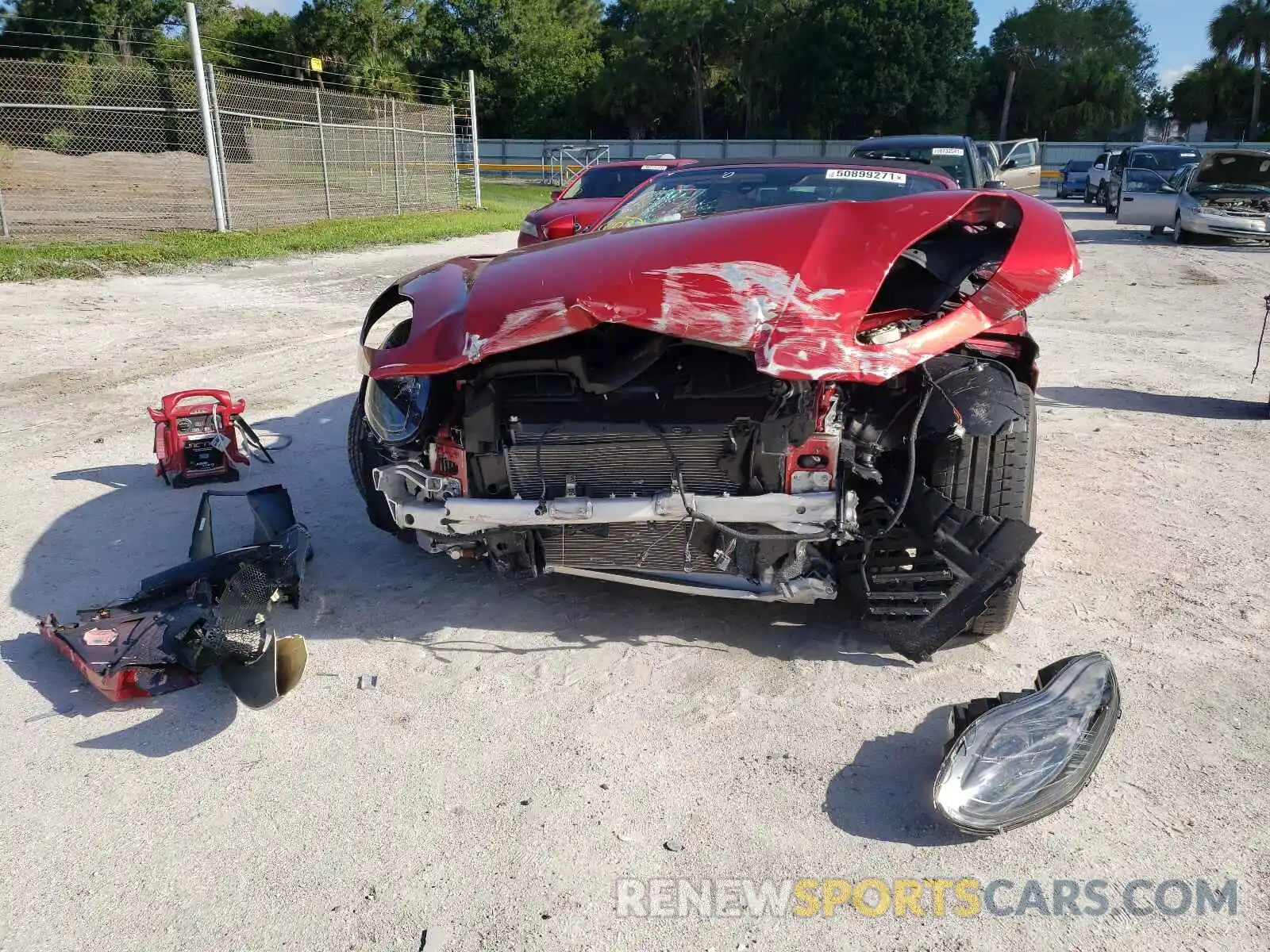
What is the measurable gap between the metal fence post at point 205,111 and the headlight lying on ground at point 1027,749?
1470 cm

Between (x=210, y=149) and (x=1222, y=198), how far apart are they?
16.2 metres

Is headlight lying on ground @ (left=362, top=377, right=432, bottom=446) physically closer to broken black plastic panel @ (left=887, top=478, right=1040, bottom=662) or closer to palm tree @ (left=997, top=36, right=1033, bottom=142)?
broken black plastic panel @ (left=887, top=478, right=1040, bottom=662)

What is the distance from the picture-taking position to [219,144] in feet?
46.9

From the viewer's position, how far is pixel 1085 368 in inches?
286

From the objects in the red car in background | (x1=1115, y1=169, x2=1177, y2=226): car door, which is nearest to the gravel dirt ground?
the red car in background

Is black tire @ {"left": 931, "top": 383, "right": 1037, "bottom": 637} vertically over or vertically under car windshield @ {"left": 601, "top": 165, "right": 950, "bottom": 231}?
under

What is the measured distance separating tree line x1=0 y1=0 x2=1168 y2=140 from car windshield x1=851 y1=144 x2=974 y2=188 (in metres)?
38.7

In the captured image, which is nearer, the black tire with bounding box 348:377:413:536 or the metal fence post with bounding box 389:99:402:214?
the black tire with bounding box 348:377:413:536

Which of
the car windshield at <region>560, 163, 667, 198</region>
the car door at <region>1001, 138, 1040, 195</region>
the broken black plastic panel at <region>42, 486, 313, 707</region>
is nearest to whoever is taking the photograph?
the broken black plastic panel at <region>42, 486, 313, 707</region>

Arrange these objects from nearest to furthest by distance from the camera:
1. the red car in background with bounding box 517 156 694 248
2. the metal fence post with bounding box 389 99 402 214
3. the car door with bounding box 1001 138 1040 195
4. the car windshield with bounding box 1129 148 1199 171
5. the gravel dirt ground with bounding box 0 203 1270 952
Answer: the gravel dirt ground with bounding box 0 203 1270 952
the red car in background with bounding box 517 156 694 248
the car door with bounding box 1001 138 1040 195
the metal fence post with bounding box 389 99 402 214
the car windshield with bounding box 1129 148 1199 171

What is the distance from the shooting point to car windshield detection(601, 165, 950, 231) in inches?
180

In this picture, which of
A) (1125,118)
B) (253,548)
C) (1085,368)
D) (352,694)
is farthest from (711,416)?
(1125,118)

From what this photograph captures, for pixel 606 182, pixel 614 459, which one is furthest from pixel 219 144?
pixel 614 459

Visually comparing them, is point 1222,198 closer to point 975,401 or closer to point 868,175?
point 868,175
